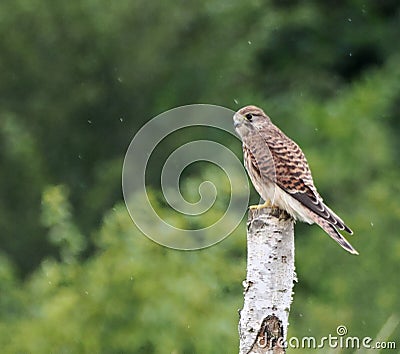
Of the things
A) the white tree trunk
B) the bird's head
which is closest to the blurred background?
the bird's head

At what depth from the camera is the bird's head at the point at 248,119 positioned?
20.5 feet

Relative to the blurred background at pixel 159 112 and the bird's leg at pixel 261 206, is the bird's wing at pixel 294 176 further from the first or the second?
the blurred background at pixel 159 112

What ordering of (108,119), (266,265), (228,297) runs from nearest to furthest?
(266,265) → (228,297) → (108,119)

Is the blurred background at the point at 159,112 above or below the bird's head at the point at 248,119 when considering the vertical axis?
above

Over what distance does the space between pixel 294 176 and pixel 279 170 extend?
0.08 m

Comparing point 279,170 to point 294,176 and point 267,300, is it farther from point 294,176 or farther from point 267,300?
point 267,300

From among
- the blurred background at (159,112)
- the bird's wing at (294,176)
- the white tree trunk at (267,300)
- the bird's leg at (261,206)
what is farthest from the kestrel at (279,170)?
the blurred background at (159,112)

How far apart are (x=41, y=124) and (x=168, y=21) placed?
6.54ft

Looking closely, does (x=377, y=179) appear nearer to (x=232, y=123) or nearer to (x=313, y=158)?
(x=313, y=158)

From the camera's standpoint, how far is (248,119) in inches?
248

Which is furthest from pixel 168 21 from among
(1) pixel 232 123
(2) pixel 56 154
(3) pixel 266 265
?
(3) pixel 266 265

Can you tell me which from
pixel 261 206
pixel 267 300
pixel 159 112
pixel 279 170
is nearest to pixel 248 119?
pixel 279 170

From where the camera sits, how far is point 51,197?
9.25 meters

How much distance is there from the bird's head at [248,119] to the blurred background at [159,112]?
357 centimetres
